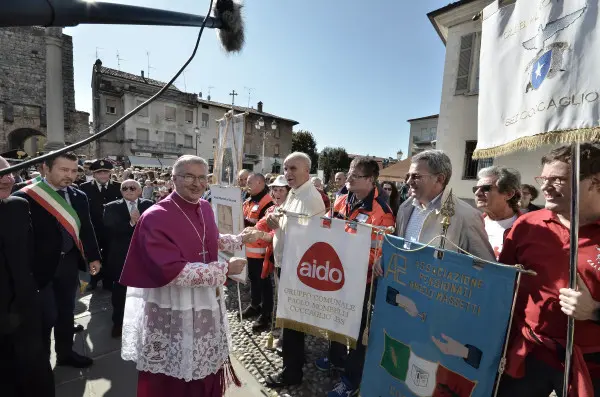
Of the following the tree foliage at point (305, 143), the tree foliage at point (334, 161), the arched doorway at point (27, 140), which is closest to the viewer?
the arched doorway at point (27, 140)

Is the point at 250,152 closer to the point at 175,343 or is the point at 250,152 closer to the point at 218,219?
the point at 218,219

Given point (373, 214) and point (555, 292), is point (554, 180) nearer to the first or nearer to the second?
point (555, 292)

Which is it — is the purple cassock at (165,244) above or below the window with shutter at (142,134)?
below

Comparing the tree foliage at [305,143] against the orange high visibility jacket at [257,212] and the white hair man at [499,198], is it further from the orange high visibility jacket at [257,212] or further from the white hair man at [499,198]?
the white hair man at [499,198]

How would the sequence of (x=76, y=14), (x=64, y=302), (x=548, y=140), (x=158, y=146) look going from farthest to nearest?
(x=158, y=146), (x=64, y=302), (x=548, y=140), (x=76, y=14)

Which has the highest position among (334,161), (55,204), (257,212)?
(334,161)

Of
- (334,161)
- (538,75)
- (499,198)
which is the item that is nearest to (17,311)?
(538,75)

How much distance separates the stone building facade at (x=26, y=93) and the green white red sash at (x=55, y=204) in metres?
27.8

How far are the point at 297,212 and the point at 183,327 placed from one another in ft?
4.80

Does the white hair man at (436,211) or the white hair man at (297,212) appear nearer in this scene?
the white hair man at (436,211)

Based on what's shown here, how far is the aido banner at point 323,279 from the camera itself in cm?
241

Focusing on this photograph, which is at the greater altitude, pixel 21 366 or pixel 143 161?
pixel 143 161

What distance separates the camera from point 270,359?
322 cm

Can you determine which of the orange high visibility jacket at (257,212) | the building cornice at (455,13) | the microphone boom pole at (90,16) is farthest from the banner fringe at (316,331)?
the building cornice at (455,13)
